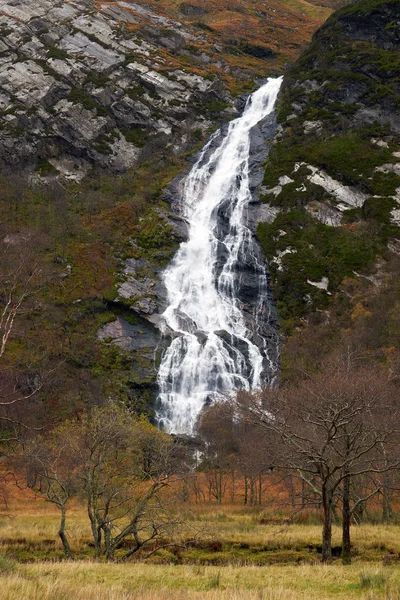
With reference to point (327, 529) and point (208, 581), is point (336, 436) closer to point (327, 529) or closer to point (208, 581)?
point (327, 529)

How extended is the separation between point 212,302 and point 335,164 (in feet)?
107

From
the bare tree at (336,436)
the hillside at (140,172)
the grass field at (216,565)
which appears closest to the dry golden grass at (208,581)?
the grass field at (216,565)

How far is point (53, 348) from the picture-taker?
52156mm

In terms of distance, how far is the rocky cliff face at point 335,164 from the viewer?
62.8 metres

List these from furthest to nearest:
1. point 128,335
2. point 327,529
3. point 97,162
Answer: point 97,162 → point 128,335 → point 327,529

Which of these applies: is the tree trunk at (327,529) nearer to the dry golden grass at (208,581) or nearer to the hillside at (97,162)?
the dry golden grass at (208,581)

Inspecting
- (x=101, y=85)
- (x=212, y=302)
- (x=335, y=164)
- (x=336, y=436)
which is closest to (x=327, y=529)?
(x=336, y=436)

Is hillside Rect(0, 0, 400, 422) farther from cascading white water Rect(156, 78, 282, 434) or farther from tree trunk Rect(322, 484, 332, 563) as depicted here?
tree trunk Rect(322, 484, 332, 563)

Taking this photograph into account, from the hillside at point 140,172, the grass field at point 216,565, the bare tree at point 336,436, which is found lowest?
the grass field at point 216,565

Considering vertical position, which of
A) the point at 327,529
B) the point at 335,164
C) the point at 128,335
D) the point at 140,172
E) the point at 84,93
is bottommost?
the point at 327,529

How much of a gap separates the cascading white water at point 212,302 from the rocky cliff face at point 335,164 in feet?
14.2

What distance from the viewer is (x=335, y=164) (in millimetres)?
74812

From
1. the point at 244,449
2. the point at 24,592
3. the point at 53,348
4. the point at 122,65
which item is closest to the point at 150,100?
the point at 122,65

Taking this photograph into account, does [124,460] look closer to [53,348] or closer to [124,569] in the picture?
[124,569]
